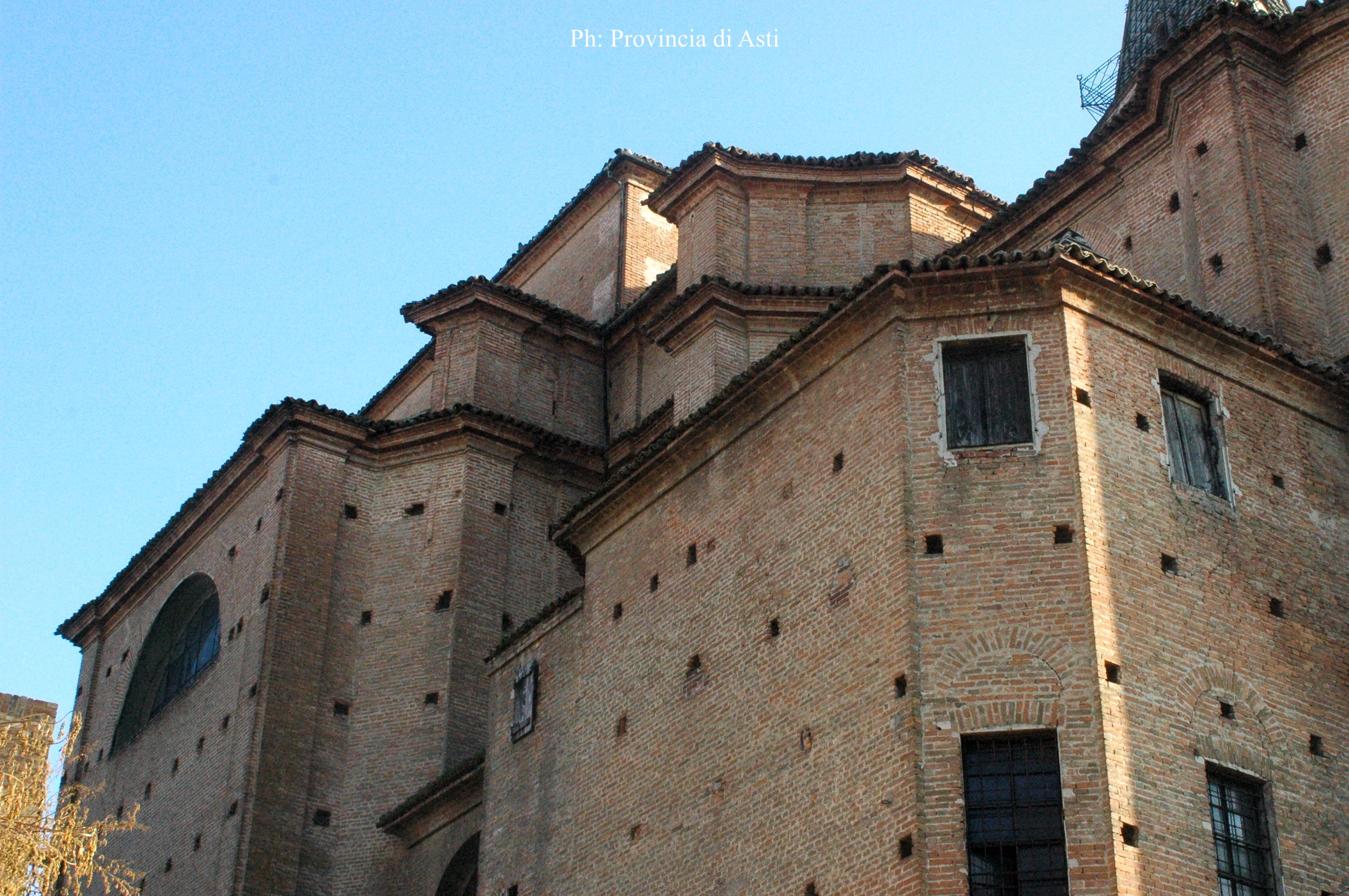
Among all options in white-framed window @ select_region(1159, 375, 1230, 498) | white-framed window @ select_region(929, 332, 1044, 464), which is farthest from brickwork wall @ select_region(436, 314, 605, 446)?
white-framed window @ select_region(1159, 375, 1230, 498)

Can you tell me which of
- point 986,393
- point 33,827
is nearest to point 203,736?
point 33,827

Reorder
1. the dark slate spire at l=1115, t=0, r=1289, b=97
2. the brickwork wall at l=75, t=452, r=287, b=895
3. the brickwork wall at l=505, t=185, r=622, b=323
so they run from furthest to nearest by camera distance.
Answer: the brickwork wall at l=505, t=185, r=622, b=323
the dark slate spire at l=1115, t=0, r=1289, b=97
the brickwork wall at l=75, t=452, r=287, b=895

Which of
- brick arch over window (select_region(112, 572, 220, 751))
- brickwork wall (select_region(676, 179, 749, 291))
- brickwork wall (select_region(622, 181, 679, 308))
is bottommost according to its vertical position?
brick arch over window (select_region(112, 572, 220, 751))

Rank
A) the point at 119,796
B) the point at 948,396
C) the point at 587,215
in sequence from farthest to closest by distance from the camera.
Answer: the point at 587,215 → the point at 119,796 → the point at 948,396

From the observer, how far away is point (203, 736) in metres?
33.1

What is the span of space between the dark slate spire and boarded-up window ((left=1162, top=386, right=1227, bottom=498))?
1148 cm

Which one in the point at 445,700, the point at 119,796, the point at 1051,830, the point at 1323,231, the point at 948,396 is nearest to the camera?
the point at 1051,830

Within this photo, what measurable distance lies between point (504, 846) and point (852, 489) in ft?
25.8

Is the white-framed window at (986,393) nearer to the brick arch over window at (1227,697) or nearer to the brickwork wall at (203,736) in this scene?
the brick arch over window at (1227,697)

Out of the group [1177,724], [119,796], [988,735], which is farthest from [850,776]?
[119,796]

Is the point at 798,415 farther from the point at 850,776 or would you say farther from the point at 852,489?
the point at 850,776

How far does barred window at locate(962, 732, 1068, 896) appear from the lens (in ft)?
59.2

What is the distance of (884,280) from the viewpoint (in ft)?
69.8

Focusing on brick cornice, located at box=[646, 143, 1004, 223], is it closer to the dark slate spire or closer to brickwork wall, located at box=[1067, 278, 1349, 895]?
the dark slate spire
